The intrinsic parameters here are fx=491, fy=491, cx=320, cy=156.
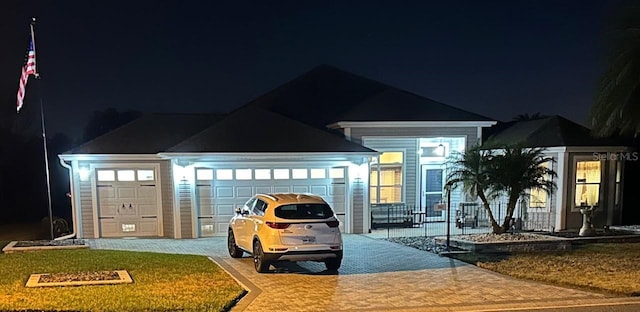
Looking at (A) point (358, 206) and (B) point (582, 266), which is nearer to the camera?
(B) point (582, 266)

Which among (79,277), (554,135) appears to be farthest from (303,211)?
(554,135)

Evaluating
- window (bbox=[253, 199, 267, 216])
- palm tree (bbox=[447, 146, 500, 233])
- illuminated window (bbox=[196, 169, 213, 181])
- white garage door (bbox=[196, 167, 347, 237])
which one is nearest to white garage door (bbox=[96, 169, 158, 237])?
illuminated window (bbox=[196, 169, 213, 181])

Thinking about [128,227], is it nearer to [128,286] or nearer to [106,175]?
[106,175]

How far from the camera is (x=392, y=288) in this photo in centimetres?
891

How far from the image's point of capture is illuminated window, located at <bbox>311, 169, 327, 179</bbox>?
1616 centimetres

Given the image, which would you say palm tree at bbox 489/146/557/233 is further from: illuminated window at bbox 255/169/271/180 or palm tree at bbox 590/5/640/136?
illuminated window at bbox 255/169/271/180

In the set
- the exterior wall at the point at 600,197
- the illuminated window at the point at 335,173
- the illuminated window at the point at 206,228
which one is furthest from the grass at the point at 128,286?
the exterior wall at the point at 600,197

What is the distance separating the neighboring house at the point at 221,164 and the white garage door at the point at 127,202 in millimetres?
30

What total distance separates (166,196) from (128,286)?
7.24 metres

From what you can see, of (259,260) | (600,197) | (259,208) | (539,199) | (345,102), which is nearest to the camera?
(259,260)

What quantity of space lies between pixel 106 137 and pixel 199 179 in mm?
3736

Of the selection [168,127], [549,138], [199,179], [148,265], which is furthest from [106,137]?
[549,138]

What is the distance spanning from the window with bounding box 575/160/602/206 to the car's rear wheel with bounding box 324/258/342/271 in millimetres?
10186

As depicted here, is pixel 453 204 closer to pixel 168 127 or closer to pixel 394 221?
pixel 394 221
